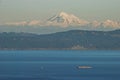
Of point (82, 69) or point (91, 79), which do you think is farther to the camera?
point (82, 69)

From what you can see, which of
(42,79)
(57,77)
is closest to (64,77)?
(57,77)

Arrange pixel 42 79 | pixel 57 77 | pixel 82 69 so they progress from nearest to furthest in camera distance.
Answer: pixel 42 79, pixel 57 77, pixel 82 69

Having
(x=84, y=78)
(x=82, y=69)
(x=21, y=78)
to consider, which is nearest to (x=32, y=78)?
(x=21, y=78)

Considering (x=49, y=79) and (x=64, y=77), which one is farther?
(x=64, y=77)

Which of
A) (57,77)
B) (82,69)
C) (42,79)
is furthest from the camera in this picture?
(82,69)

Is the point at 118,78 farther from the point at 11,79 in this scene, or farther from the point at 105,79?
the point at 11,79

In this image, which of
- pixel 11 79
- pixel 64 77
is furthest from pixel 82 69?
pixel 11 79

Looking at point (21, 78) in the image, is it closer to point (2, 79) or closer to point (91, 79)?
point (2, 79)

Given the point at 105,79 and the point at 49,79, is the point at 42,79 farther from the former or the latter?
the point at 105,79
